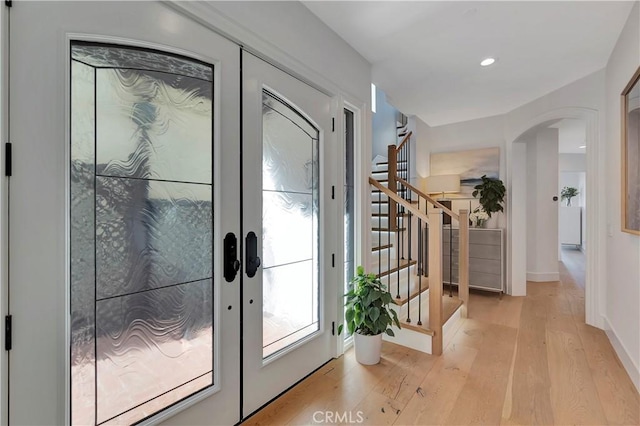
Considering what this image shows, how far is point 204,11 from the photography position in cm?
145

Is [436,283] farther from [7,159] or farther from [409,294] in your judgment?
[7,159]

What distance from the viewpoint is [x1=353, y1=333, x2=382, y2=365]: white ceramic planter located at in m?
2.28

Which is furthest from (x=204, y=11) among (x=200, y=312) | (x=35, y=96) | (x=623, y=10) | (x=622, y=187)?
(x=622, y=187)

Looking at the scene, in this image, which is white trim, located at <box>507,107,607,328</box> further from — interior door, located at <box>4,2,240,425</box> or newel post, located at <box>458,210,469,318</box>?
interior door, located at <box>4,2,240,425</box>

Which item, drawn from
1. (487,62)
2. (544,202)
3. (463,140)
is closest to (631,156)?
(487,62)

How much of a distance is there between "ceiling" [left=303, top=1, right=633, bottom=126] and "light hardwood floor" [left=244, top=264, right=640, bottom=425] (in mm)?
2592

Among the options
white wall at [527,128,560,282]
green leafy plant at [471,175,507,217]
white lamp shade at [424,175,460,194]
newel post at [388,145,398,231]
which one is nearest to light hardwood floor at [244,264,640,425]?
newel post at [388,145,398,231]

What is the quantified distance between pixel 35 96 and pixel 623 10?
3485mm

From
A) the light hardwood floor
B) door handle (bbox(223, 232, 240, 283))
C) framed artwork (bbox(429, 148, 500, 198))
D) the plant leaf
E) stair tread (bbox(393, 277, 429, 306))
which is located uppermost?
framed artwork (bbox(429, 148, 500, 198))

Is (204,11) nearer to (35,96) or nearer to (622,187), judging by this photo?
(35,96)

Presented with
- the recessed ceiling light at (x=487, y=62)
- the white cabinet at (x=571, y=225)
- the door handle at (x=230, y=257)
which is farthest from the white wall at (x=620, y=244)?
the white cabinet at (x=571, y=225)

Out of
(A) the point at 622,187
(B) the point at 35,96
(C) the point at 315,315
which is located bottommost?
(C) the point at 315,315

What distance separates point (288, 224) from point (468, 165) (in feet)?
11.9

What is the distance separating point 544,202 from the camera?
4895 mm
